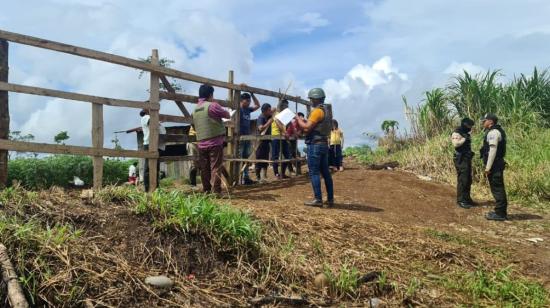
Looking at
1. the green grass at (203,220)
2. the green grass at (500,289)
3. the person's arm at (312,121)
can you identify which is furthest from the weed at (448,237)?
the green grass at (203,220)

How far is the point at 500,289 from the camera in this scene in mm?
4371

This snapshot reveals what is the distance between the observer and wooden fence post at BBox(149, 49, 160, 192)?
24.8 feet

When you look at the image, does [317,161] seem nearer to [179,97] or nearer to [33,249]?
[179,97]

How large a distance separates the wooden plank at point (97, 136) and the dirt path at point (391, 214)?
74.0 inches

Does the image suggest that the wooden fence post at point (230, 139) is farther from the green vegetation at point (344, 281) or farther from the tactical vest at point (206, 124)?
the green vegetation at point (344, 281)

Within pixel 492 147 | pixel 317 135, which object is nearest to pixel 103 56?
pixel 317 135

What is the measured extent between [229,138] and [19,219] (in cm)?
555

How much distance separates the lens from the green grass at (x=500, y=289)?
165 inches

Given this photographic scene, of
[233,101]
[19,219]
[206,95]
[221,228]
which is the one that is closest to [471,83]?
[233,101]

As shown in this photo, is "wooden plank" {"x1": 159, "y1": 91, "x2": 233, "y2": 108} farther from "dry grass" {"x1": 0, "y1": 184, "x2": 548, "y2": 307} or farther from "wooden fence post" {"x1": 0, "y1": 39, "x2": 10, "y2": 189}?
"dry grass" {"x1": 0, "y1": 184, "x2": 548, "y2": 307}

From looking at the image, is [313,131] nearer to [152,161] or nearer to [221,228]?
[152,161]

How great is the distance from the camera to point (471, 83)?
14109mm

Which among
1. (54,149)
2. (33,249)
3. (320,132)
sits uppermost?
(320,132)

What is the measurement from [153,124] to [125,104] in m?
0.70
